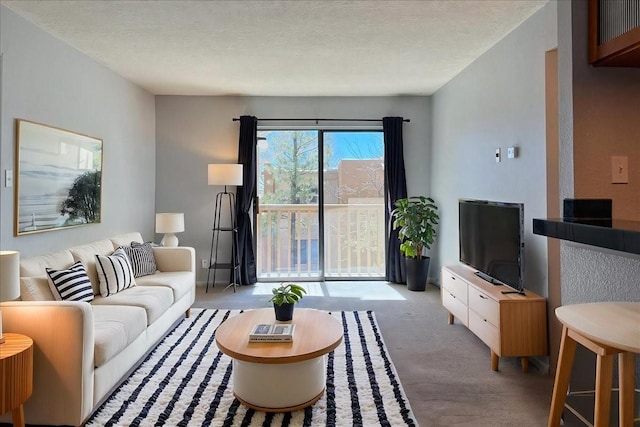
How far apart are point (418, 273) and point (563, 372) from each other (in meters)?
3.46

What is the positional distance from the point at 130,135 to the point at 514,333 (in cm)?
441

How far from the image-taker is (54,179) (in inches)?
127

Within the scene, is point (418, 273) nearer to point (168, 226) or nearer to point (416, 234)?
point (416, 234)

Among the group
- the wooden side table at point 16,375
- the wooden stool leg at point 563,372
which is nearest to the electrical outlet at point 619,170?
the wooden stool leg at point 563,372

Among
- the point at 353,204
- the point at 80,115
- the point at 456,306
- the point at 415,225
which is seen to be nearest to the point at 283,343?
the point at 456,306

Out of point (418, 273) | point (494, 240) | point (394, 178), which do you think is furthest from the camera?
point (394, 178)

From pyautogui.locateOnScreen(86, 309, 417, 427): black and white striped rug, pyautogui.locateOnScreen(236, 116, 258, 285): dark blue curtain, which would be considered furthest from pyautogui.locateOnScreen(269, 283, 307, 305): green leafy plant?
pyautogui.locateOnScreen(236, 116, 258, 285): dark blue curtain

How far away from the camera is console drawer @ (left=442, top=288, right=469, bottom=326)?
3.32 metres

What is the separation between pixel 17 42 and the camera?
2840mm

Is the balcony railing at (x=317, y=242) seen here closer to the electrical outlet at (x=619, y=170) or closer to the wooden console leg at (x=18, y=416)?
the wooden console leg at (x=18, y=416)

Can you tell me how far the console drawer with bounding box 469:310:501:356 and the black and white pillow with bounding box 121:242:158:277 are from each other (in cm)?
301

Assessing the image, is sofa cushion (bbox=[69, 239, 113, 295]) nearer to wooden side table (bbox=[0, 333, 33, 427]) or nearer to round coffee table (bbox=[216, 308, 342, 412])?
wooden side table (bbox=[0, 333, 33, 427])

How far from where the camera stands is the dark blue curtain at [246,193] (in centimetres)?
526

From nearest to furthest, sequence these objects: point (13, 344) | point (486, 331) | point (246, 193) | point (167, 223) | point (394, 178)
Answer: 1. point (13, 344)
2. point (486, 331)
3. point (167, 223)
4. point (246, 193)
5. point (394, 178)
